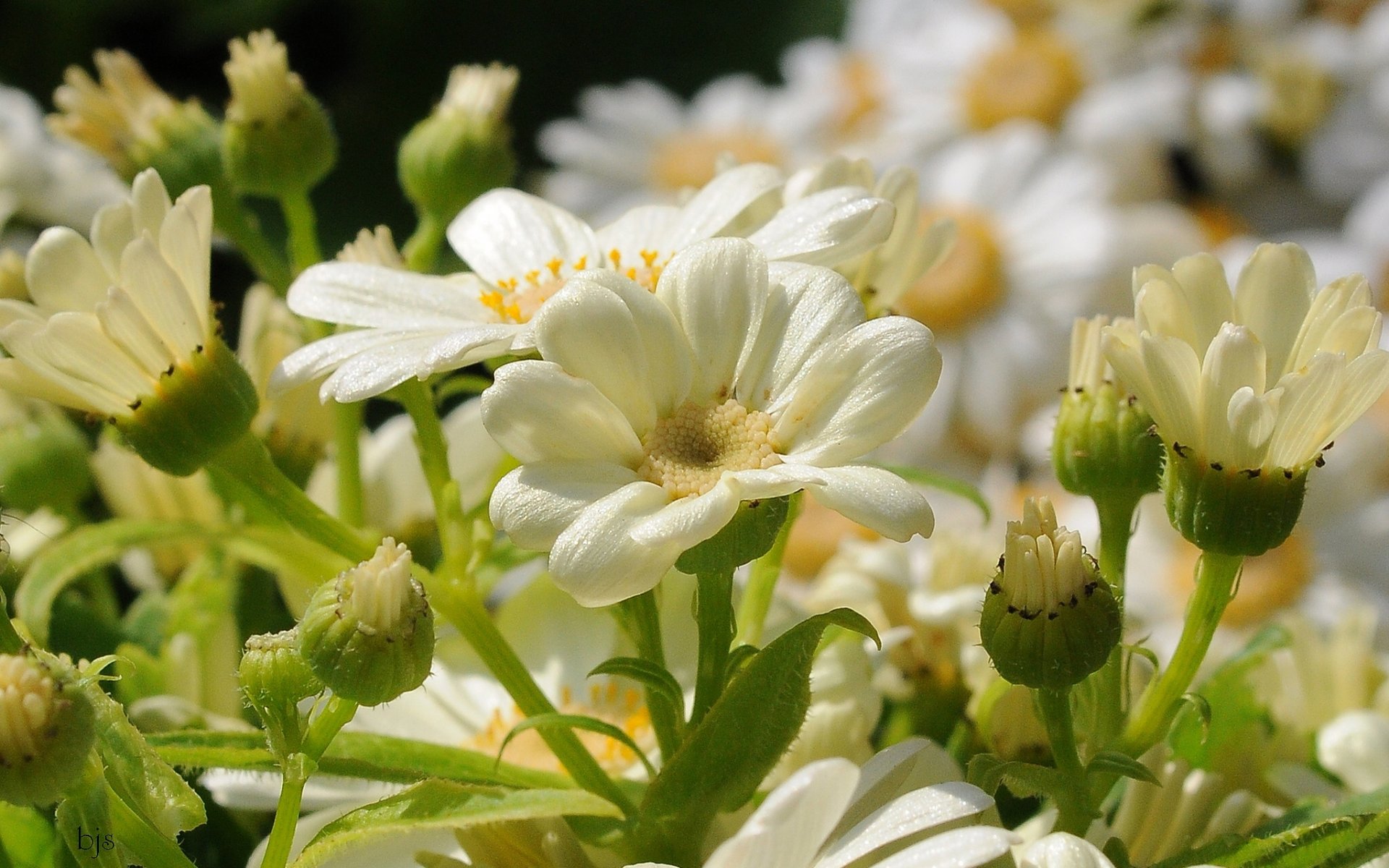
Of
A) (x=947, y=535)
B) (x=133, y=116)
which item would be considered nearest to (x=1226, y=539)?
(x=947, y=535)

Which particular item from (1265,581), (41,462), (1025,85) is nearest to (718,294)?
(41,462)

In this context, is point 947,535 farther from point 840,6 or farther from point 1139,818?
point 840,6

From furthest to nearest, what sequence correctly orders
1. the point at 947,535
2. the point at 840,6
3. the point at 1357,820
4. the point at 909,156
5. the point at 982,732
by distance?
the point at 840,6
the point at 909,156
the point at 947,535
the point at 982,732
the point at 1357,820

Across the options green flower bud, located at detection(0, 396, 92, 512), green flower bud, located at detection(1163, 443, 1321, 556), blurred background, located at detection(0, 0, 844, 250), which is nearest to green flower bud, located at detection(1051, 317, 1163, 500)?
green flower bud, located at detection(1163, 443, 1321, 556)

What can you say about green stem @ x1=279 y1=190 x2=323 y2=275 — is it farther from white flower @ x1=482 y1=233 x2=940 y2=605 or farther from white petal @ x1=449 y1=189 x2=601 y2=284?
white flower @ x1=482 y1=233 x2=940 y2=605

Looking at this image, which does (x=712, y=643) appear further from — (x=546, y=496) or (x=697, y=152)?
(x=697, y=152)
